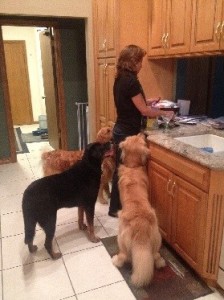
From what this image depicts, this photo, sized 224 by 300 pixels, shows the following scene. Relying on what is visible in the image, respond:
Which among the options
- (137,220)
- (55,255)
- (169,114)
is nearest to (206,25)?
(169,114)

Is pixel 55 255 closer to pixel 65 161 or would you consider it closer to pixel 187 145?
pixel 65 161

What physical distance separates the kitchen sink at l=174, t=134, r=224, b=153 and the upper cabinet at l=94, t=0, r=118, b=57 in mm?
1147

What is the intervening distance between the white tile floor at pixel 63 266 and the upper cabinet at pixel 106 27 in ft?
5.45

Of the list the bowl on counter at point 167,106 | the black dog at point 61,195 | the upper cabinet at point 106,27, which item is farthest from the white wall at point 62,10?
the black dog at point 61,195

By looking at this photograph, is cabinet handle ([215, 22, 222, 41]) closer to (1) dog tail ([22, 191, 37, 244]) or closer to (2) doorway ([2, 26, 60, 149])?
(1) dog tail ([22, 191, 37, 244])

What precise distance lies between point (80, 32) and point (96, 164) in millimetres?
2653

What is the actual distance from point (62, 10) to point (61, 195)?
2.42 meters

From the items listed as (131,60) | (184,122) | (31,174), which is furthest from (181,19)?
(31,174)

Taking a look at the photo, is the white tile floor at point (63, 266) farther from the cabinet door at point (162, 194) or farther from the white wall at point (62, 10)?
the white wall at point (62, 10)

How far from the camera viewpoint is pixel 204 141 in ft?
7.22

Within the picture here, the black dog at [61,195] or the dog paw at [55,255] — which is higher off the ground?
the black dog at [61,195]

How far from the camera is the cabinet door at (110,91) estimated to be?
111 inches

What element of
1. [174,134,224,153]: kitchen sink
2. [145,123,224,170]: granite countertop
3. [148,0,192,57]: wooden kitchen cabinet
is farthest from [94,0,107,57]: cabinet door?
[174,134,224,153]: kitchen sink

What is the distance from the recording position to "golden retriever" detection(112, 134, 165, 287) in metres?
1.62
